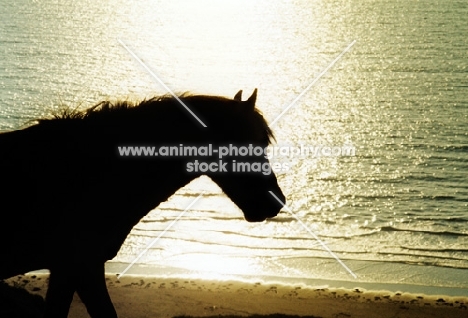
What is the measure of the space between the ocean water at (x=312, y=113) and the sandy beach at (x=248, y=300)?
0.92 meters

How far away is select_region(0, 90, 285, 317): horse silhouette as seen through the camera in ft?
17.3

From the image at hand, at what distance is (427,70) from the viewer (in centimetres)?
3550

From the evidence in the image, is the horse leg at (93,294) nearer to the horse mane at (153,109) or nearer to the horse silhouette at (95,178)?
the horse silhouette at (95,178)

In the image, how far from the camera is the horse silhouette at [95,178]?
5.26m

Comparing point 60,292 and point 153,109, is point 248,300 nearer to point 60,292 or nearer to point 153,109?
point 60,292

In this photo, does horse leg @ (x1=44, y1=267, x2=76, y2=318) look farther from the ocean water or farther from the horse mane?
the ocean water

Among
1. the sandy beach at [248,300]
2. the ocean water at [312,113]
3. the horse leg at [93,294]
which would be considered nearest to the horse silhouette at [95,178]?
the horse leg at [93,294]

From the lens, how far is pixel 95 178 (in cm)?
536

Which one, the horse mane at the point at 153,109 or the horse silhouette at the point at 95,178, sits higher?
the horse mane at the point at 153,109

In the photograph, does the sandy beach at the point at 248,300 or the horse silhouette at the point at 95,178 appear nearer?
the horse silhouette at the point at 95,178

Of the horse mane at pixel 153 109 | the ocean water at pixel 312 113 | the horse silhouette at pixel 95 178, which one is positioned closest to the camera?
the horse silhouette at pixel 95 178

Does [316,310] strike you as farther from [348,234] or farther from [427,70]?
[427,70]

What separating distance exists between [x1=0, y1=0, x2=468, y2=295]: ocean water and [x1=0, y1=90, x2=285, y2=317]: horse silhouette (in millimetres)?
1472

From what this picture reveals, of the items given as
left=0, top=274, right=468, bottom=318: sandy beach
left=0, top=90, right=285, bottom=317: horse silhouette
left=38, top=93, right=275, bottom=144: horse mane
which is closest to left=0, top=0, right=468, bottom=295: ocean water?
left=0, top=274, right=468, bottom=318: sandy beach
